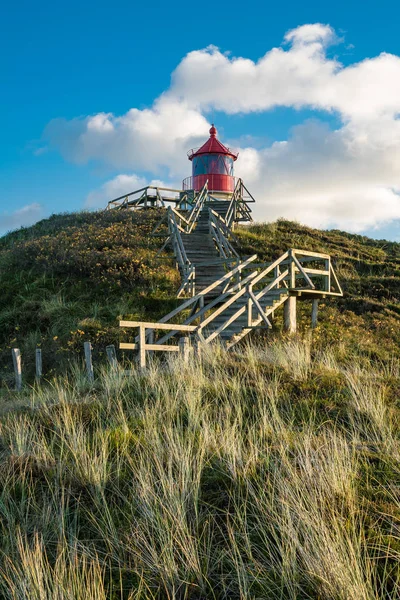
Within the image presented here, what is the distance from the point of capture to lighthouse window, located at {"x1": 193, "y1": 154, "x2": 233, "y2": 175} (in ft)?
102

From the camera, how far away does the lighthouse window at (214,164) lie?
3119cm

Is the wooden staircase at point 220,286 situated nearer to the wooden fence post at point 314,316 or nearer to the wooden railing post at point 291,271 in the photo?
the wooden railing post at point 291,271

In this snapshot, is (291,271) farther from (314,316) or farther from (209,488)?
(209,488)

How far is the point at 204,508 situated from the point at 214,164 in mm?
29204

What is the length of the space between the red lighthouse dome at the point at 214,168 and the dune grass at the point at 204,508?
26255mm

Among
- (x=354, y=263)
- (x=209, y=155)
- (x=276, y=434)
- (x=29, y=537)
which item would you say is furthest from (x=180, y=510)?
(x=209, y=155)

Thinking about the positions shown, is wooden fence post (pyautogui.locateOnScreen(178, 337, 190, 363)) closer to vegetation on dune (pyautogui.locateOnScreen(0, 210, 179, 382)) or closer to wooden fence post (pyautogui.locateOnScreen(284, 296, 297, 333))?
vegetation on dune (pyautogui.locateOnScreen(0, 210, 179, 382))

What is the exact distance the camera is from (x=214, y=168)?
31.2 metres

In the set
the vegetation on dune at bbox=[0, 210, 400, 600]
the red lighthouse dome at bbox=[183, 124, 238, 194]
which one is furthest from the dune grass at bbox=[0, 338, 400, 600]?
the red lighthouse dome at bbox=[183, 124, 238, 194]

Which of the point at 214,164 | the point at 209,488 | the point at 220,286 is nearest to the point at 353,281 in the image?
the point at 220,286

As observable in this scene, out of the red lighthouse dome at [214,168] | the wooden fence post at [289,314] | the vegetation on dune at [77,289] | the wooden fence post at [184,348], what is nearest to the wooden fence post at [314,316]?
the wooden fence post at [289,314]

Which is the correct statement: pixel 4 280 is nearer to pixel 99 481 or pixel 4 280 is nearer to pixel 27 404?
pixel 27 404

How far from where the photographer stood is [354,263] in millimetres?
23000

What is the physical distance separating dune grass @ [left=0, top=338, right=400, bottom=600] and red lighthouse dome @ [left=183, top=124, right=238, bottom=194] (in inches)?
1034
